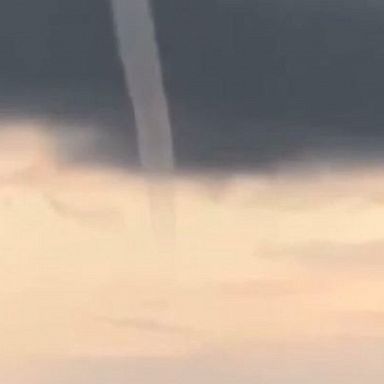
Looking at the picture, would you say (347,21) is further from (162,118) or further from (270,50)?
(162,118)

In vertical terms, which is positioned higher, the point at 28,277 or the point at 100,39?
the point at 100,39

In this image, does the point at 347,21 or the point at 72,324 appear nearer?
the point at 347,21

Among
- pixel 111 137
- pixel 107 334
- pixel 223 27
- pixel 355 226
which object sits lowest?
pixel 107 334

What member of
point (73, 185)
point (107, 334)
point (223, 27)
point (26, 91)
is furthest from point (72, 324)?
point (223, 27)

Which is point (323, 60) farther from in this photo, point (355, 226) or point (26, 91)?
point (26, 91)

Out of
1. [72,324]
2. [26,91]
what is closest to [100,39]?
[26,91]

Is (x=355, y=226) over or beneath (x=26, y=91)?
beneath
